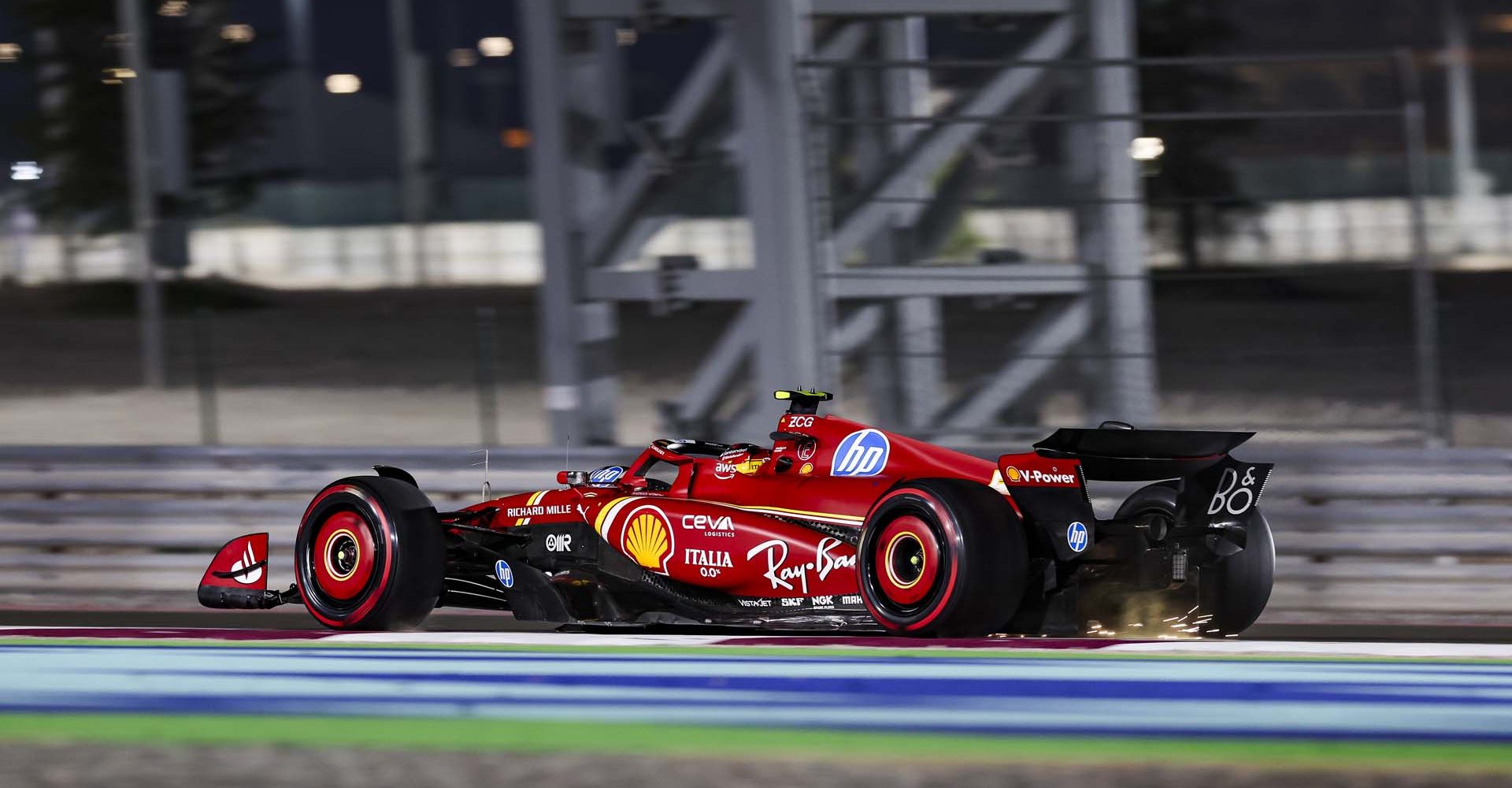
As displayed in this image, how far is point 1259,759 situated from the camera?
5.40 metres

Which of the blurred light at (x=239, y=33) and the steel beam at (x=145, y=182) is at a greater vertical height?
the blurred light at (x=239, y=33)

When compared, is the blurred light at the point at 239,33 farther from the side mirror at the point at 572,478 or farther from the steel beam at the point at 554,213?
the side mirror at the point at 572,478

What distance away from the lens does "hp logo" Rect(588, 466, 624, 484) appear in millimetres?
8047

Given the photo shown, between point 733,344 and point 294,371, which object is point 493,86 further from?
point 733,344

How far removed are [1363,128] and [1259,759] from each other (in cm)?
621

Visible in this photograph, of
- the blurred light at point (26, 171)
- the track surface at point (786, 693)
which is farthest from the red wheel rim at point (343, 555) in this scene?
the blurred light at point (26, 171)

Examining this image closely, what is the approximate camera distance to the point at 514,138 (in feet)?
88.8

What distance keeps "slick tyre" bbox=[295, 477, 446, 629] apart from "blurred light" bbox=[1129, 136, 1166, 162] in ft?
12.6

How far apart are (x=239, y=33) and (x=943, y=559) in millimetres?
21915

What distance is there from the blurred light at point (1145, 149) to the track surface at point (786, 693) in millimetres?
3498

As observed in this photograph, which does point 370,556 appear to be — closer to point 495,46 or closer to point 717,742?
point 717,742

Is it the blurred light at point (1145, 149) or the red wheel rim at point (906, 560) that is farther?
the blurred light at point (1145, 149)

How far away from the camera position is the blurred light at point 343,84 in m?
26.8

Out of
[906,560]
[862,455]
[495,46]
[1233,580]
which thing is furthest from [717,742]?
[495,46]
